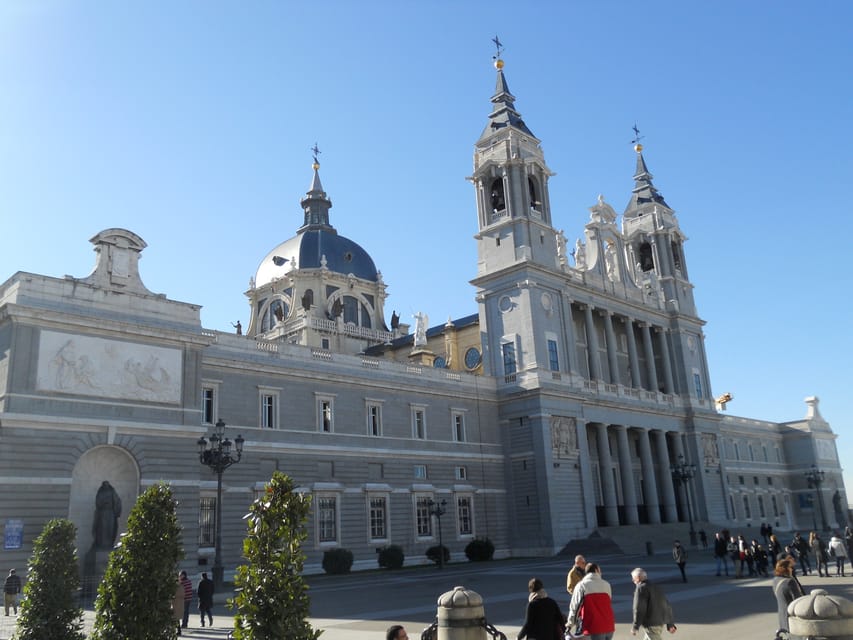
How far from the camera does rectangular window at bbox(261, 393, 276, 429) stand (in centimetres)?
3688

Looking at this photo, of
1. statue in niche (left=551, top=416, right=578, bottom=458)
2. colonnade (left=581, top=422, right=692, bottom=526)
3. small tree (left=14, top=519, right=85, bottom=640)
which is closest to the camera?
small tree (left=14, top=519, right=85, bottom=640)

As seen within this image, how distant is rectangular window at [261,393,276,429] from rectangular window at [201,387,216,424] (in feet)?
8.87

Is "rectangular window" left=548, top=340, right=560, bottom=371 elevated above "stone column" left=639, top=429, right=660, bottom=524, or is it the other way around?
"rectangular window" left=548, top=340, right=560, bottom=371

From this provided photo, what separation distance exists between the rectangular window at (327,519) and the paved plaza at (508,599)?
2.96 meters

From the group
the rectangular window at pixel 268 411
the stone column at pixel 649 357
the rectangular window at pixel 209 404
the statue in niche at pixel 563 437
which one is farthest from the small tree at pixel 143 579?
the stone column at pixel 649 357

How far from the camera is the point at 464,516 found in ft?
148

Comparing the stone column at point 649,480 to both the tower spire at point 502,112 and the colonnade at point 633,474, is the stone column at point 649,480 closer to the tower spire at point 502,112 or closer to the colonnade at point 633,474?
the colonnade at point 633,474

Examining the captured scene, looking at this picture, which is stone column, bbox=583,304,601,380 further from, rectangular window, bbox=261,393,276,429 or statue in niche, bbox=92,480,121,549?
statue in niche, bbox=92,480,121,549

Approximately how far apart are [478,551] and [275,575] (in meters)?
34.9

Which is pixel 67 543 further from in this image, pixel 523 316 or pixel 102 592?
pixel 523 316

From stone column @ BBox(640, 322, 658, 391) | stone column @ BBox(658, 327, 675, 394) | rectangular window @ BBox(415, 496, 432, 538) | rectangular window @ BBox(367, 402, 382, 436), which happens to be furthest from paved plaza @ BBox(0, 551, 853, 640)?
stone column @ BBox(658, 327, 675, 394)

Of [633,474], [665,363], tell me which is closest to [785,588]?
[633,474]

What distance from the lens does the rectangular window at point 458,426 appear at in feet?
152

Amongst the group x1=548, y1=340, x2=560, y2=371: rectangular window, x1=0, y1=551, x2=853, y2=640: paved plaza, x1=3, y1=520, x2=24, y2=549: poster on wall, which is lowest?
x1=0, y1=551, x2=853, y2=640: paved plaza
